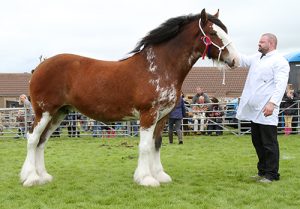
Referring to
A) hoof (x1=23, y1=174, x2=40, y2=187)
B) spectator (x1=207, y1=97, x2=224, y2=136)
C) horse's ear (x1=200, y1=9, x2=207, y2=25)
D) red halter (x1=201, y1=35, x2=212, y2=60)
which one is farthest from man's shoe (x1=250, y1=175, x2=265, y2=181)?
spectator (x1=207, y1=97, x2=224, y2=136)

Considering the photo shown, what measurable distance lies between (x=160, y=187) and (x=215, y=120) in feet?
36.6

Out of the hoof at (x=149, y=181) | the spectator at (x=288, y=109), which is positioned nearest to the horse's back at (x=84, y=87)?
the hoof at (x=149, y=181)

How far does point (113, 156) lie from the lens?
9.97 metres

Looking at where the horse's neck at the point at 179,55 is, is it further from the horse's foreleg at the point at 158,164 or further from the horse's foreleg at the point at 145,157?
the horse's foreleg at the point at 145,157

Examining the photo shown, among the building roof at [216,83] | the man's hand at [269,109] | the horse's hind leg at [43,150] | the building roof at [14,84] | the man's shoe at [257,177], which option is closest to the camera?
the man's hand at [269,109]

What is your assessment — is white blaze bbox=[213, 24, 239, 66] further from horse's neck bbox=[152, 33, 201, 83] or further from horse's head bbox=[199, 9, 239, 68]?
horse's neck bbox=[152, 33, 201, 83]

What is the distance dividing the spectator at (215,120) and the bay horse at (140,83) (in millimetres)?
9857

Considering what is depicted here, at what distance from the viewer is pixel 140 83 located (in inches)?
238

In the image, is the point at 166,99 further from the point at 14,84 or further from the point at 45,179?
the point at 14,84

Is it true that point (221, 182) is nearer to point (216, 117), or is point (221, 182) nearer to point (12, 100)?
point (216, 117)

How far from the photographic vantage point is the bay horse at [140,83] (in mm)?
6066

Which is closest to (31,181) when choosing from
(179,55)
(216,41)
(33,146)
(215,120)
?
(33,146)

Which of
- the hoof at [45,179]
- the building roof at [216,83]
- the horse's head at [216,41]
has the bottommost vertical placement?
the hoof at [45,179]

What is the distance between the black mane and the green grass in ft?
6.73
